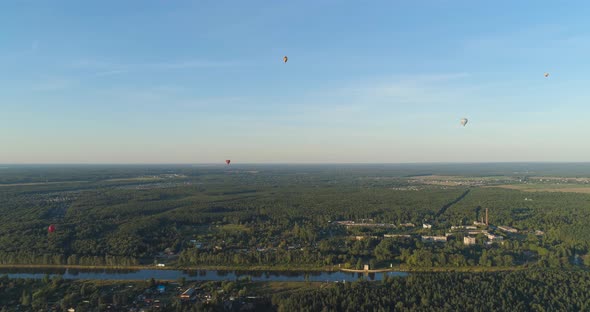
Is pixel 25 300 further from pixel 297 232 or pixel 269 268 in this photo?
pixel 297 232

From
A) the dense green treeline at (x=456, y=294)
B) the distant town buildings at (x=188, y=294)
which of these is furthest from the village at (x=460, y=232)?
the distant town buildings at (x=188, y=294)

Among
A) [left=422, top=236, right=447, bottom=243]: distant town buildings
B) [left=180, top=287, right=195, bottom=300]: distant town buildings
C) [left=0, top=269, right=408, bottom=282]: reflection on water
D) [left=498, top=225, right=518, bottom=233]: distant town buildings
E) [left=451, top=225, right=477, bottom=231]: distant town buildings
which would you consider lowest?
A: [left=0, top=269, right=408, bottom=282]: reflection on water

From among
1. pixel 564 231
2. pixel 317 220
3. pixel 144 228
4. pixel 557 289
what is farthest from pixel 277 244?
pixel 564 231

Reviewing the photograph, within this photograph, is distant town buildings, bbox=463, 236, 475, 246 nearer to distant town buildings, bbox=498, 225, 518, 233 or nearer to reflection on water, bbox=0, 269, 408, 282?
distant town buildings, bbox=498, 225, 518, 233

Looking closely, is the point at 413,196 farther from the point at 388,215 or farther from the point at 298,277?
the point at 298,277

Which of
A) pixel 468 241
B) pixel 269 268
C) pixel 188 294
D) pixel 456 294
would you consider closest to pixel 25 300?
pixel 188 294

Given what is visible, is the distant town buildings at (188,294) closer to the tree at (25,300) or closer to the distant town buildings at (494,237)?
the tree at (25,300)

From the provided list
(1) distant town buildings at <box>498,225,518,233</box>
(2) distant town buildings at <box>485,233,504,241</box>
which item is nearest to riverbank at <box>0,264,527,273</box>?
(2) distant town buildings at <box>485,233,504,241</box>

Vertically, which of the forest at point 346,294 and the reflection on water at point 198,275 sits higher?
the forest at point 346,294
